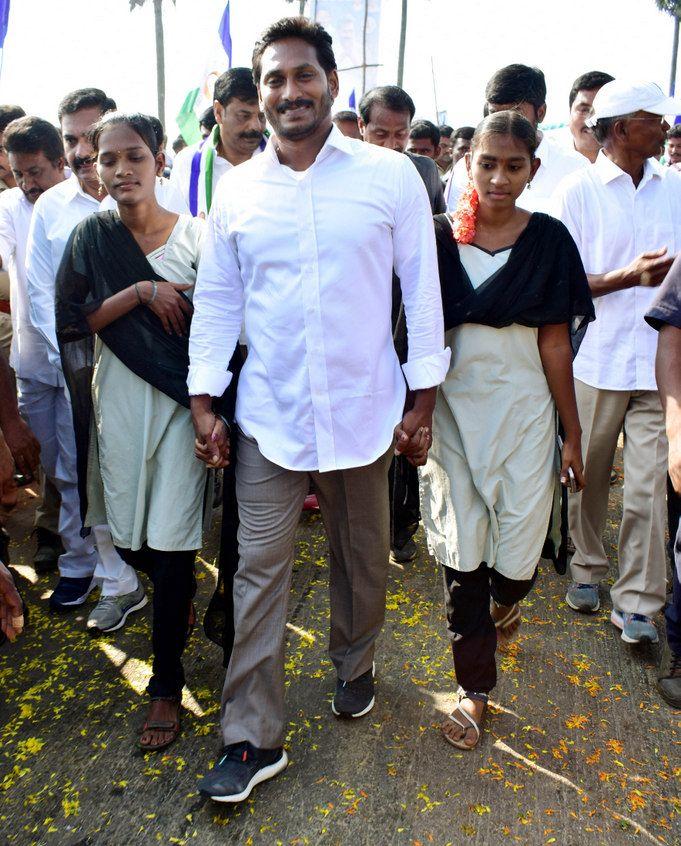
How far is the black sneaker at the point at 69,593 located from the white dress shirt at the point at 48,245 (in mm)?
1156

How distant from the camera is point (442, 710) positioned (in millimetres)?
3080

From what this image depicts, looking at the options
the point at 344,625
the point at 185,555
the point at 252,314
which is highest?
the point at 252,314

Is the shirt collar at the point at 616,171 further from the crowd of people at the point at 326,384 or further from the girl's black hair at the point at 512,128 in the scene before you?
the girl's black hair at the point at 512,128

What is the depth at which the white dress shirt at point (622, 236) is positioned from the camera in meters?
3.66

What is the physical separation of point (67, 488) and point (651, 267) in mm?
2970

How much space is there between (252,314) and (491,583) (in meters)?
1.37

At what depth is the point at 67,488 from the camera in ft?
13.4

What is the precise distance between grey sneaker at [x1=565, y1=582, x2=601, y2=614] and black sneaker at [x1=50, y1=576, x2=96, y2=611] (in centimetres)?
236

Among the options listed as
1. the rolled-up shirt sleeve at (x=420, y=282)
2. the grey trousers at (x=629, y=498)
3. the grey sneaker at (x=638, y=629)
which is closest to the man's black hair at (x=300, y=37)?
the rolled-up shirt sleeve at (x=420, y=282)

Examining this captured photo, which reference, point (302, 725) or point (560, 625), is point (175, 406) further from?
point (560, 625)

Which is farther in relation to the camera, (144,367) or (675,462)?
(144,367)

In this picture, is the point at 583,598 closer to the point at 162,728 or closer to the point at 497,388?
the point at 497,388

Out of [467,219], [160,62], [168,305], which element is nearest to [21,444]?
[168,305]

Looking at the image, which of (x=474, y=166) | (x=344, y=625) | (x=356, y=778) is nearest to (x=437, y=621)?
(x=344, y=625)
